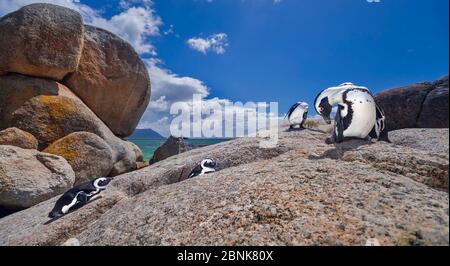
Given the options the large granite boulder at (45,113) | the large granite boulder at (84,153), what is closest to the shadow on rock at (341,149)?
the large granite boulder at (84,153)

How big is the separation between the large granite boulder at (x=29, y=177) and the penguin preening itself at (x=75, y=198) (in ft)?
8.09

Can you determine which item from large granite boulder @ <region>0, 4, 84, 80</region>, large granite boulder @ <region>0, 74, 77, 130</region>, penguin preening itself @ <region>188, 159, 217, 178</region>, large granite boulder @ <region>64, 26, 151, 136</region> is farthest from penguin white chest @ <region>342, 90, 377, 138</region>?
large granite boulder @ <region>64, 26, 151, 136</region>

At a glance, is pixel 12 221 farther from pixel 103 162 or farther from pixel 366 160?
pixel 366 160

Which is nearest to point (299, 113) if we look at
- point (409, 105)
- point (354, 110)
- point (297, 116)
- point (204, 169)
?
point (297, 116)

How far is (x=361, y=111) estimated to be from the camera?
4656 millimetres

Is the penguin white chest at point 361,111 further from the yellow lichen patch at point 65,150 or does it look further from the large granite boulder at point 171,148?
the large granite boulder at point 171,148

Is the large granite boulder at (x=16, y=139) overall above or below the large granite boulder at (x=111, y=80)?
below

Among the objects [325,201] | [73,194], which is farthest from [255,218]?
[73,194]

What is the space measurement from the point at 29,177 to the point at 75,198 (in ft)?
9.66

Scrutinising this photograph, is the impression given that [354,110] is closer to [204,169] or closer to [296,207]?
[296,207]

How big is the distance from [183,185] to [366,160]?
10.4ft

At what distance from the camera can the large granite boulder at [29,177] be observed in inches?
260

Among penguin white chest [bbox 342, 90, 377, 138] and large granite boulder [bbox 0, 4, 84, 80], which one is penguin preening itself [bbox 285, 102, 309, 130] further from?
large granite boulder [bbox 0, 4, 84, 80]
